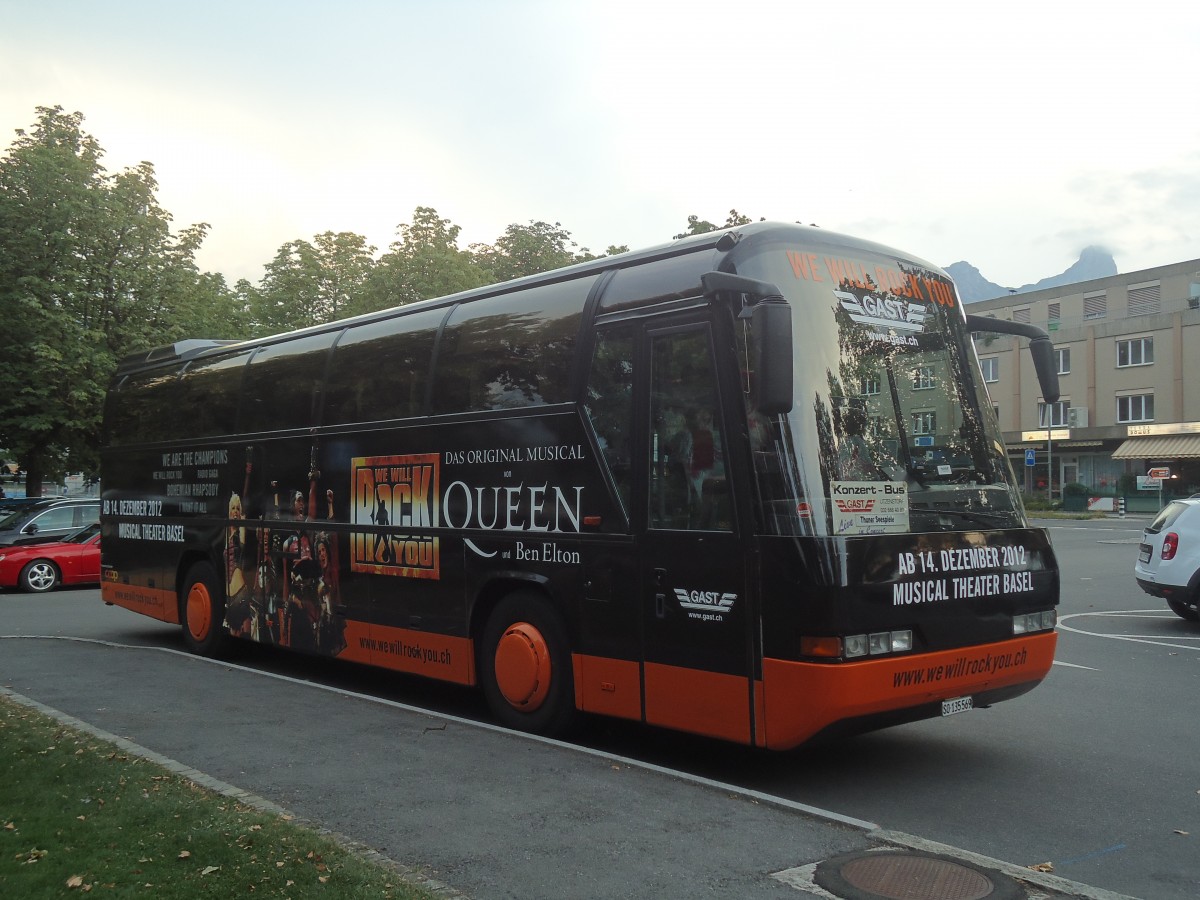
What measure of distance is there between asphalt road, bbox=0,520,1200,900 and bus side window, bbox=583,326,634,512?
183 centimetres

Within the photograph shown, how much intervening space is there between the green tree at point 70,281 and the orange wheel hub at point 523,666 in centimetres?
2150

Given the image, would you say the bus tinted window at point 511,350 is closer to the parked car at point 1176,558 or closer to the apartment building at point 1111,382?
the parked car at point 1176,558

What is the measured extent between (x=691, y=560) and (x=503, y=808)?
1826mm

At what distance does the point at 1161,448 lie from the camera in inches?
2153

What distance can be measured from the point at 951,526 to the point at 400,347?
5.03 m

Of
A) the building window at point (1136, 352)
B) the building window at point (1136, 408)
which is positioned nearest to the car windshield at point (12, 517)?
the building window at point (1136, 408)

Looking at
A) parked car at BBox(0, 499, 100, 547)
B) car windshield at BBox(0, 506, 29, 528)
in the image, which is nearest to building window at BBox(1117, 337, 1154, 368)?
parked car at BBox(0, 499, 100, 547)

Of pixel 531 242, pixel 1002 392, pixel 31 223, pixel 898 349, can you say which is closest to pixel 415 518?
pixel 898 349

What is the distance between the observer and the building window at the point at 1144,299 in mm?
58531

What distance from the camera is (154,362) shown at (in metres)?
14.0

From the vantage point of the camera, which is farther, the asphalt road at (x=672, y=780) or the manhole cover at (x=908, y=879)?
the asphalt road at (x=672, y=780)

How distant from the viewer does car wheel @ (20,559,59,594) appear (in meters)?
21.4

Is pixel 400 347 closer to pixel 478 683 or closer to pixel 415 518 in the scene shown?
pixel 415 518

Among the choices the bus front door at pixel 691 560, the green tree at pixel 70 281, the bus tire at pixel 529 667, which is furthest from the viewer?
the green tree at pixel 70 281
